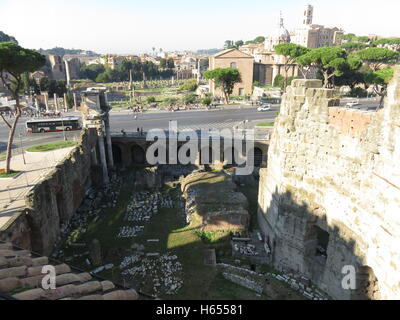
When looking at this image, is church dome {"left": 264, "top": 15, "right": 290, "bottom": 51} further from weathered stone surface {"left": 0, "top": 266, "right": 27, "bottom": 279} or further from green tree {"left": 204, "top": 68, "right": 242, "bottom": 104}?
weathered stone surface {"left": 0, "top": 266, "right": 27, "bottom": 279}

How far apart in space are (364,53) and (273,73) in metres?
24.2

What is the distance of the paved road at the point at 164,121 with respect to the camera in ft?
108

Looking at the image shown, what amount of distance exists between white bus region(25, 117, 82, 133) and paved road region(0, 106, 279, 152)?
27.2 inches

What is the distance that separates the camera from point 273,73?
69.7 metres

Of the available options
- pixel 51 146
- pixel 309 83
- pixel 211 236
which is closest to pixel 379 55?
pixel 309 83

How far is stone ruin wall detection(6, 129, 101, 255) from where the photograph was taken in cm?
1341

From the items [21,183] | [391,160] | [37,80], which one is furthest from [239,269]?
[37,80]

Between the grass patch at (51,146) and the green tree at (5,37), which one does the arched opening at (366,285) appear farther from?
the green tree at (5,37)

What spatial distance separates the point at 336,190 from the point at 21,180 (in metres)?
19.6

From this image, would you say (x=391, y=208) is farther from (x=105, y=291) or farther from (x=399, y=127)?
(x=105, y=291)

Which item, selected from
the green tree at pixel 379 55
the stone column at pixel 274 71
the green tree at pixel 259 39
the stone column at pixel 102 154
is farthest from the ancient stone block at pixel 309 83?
the green tree at pixel 259 39

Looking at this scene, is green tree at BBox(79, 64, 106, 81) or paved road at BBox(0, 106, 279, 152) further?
green tree at BBox(79, 64, 106, 81)

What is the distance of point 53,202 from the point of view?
15.9m

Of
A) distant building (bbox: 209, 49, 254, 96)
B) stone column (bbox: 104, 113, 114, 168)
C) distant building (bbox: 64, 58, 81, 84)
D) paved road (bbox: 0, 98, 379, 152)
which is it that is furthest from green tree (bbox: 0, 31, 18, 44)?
stone column (bbox: 104, 113, 114, 168)
